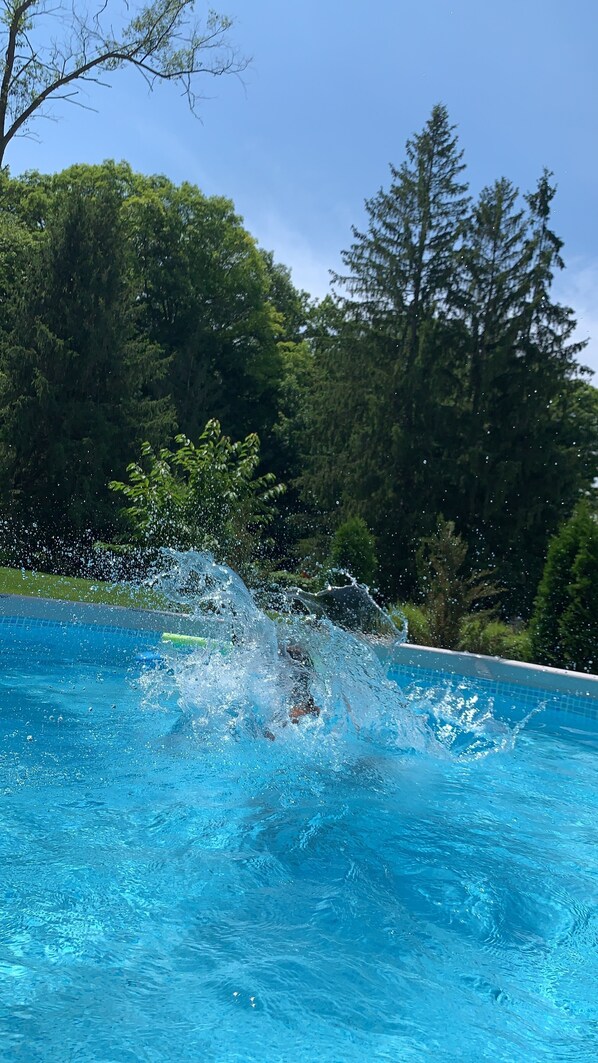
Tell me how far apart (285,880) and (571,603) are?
650cm

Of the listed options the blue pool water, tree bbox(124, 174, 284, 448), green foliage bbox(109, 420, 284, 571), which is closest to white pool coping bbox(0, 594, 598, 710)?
the blue pool water

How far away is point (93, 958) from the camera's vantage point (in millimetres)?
3373

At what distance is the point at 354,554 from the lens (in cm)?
1301

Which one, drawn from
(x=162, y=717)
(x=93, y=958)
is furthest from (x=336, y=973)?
(x=162, y=717)

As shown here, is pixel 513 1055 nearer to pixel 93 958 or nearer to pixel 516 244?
pixel 93 958

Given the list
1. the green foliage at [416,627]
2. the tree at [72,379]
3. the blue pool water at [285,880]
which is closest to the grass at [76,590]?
the green foliage at [416,627]

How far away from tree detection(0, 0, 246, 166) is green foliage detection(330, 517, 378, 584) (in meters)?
9.20

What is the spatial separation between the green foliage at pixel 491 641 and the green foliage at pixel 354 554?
2.26 m

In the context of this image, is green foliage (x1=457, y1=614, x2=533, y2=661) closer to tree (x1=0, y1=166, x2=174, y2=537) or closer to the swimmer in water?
the swimmer in water

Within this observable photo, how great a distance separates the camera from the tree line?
20.4m

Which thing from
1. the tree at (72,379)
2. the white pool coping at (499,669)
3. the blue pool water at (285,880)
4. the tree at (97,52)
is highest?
the tree at (97,52)

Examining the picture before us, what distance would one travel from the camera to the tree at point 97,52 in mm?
15688

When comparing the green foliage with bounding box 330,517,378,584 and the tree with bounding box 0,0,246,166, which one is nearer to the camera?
the green foliage with bounding box 330,517,378,584

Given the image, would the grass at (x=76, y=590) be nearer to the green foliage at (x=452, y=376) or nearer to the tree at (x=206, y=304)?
the green foliage at (x=452, y=376)
